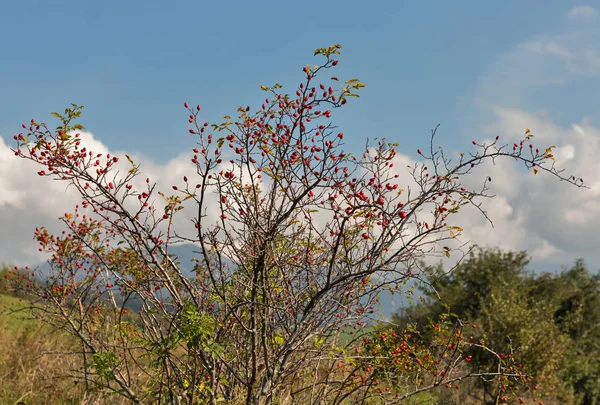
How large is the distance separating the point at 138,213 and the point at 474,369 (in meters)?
16.6

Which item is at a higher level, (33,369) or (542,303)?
(542,303)

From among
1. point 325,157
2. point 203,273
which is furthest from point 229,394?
point 325,157

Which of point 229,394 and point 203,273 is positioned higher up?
point 203,273

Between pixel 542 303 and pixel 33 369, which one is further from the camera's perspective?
pixel 542 303

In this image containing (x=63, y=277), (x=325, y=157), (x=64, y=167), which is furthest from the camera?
(x=63, y=277)

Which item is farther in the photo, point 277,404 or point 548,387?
point 548,387

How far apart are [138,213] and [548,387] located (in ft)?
55.7

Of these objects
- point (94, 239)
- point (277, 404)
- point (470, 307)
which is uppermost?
point (470, 307)

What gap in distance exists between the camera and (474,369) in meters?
18.7

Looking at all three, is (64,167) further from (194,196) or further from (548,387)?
(548,387)

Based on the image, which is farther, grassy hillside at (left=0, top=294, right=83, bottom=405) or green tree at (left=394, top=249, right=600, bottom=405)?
green tree at (left=394, top=249, right=600, bottom=405)

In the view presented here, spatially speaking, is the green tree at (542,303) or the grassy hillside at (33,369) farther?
the green tree at (542,303)

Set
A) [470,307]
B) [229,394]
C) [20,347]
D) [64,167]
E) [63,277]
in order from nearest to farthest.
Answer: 1. [64,167]
2. [229,394]
3. [63,277]
4. [20,347]
5. [470,307]

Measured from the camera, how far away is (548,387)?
57.8 feet
